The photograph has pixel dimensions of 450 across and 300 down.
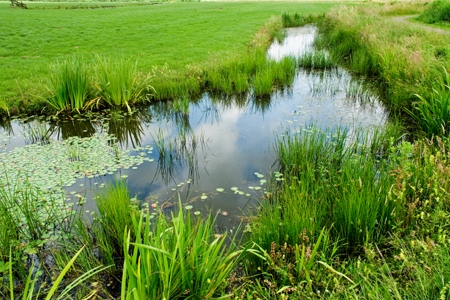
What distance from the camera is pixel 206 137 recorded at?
552 cm

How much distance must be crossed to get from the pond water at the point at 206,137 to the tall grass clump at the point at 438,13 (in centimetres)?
980

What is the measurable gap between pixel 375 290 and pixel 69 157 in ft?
14.1

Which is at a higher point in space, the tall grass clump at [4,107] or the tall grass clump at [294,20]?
the tall grass clump at [294,20]

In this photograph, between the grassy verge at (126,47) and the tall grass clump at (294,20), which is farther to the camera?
the tall grass clump at (294,20)

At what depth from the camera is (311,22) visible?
19797 mm

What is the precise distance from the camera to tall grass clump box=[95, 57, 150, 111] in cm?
634

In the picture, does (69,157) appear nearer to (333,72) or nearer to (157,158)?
(157,158)

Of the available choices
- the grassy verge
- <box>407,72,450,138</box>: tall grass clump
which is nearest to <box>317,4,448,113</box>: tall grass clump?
<box>407,72,450,138</box>: tall grass clump

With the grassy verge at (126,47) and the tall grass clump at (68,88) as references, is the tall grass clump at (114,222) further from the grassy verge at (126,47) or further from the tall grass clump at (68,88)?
the grassy verge at (126,47)

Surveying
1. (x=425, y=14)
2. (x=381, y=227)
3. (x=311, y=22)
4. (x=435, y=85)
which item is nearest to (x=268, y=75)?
(x=435, y=85)

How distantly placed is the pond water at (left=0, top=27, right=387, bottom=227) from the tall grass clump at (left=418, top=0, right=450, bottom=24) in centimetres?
980

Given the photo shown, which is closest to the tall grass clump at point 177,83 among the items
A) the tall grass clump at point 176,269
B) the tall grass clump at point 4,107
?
the tall grass clump at point 4,107

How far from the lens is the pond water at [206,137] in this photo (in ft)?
13.1

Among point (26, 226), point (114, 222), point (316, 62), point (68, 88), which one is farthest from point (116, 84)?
point (316, 62)
